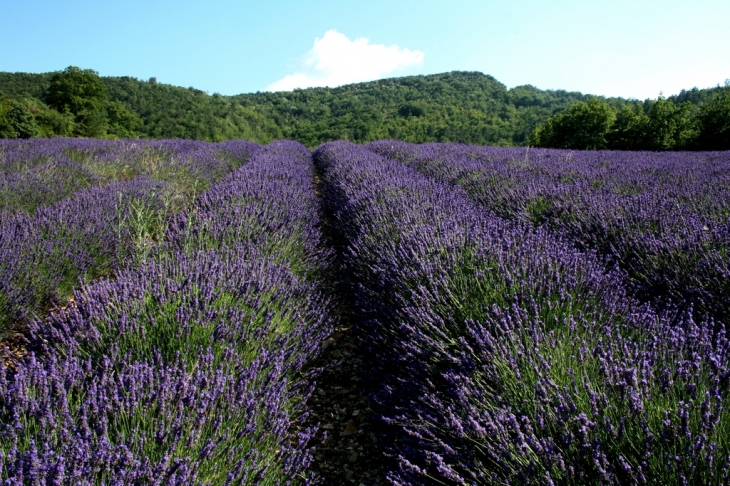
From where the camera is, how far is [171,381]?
128cm

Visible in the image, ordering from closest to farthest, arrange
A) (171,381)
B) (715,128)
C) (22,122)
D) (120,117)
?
(171,381), (715,128), (22,122), (120,117)

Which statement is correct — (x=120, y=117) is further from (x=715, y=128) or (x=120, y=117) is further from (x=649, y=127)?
(x=715, y=128)

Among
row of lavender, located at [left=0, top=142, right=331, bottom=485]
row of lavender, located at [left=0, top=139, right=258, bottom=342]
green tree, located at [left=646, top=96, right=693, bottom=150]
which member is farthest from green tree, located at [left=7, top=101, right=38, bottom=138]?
green tree, located at [left=646, top=96, right=693, bottom=150]

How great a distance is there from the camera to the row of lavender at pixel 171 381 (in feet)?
3.29

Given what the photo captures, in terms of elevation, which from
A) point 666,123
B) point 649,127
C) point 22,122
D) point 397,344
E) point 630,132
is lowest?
point 397,344

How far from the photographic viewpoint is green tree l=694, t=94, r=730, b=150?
615 inches

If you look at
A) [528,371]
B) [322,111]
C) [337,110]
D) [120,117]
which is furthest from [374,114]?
[528,371]

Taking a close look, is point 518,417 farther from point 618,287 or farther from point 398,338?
point 618,287

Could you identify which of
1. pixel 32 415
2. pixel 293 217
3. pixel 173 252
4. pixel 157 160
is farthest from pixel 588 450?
pixel 157 160

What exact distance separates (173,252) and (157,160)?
6790 millimetres

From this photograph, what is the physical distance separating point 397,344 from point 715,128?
19630 mm

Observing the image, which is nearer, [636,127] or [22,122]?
[636,127]

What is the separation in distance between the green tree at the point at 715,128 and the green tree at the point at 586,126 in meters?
5.75

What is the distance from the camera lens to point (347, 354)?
107 inches
